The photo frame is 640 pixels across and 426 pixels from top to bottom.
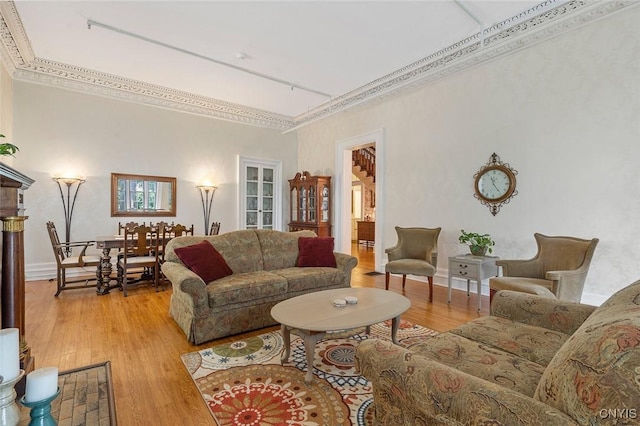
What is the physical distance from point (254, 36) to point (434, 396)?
427 cm

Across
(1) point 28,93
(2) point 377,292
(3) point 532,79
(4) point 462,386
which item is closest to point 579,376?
(4) point 462,386

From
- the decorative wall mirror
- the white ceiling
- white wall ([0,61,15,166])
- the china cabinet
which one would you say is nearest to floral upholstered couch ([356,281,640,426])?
the white ceiling

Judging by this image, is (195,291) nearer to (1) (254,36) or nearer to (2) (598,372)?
(2) (598,372)

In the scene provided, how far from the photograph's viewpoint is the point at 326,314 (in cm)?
229

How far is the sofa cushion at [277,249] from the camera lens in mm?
3846

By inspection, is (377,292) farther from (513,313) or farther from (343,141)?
(343,141)

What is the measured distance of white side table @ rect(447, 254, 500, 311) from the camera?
3697 mm

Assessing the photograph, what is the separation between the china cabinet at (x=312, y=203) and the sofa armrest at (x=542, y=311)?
15.8ft

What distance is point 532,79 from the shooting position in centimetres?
383

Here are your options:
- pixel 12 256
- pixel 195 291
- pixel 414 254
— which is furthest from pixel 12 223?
pixel 414 254

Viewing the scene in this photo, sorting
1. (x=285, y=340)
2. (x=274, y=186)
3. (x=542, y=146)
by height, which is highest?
(x=542, y=146)

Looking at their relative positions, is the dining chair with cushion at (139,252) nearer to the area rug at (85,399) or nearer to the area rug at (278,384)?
the area rug at (85,399)

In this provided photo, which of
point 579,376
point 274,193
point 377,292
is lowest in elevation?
point 377,292

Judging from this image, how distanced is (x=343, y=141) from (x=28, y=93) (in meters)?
5.37
